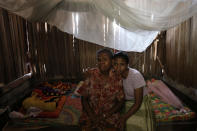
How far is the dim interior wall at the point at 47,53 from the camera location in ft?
4.14

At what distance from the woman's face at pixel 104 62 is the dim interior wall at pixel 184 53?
1.96 feet

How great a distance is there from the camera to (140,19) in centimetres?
122

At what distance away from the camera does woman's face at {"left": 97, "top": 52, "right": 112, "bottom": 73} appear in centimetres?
112

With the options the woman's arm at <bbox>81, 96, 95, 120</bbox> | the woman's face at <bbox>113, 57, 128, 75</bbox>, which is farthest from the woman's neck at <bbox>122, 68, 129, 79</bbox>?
the woman's arm at <bbox>81, 96, 95, 120</bbox>

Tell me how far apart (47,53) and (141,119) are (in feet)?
3.33

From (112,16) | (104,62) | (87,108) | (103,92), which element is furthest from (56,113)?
(112,16)

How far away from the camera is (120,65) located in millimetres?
1130

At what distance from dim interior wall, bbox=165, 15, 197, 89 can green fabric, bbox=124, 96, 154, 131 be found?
1.28ft

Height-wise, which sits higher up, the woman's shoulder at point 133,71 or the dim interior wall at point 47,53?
the dim interior wall at point 47,53

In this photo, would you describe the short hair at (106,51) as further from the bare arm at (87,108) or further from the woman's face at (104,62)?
the bare arm at (87,108)

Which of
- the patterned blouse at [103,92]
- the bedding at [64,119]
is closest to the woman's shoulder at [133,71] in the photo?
the patterned blouse at [103,92]

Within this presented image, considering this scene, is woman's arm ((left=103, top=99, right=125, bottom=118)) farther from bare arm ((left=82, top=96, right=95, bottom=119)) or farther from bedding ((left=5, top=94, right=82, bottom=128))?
bedding ((left=5, top=94, right=82, bottom=128))

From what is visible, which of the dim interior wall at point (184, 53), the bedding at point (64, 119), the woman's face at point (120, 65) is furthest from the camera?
the dim interior wall at point (184, 53)

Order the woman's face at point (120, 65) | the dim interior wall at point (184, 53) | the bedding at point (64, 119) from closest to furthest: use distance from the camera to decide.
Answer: the woman's face at point (120, 65), the bedding at point (64, 119), the dim interior wall at point (184, 53)
